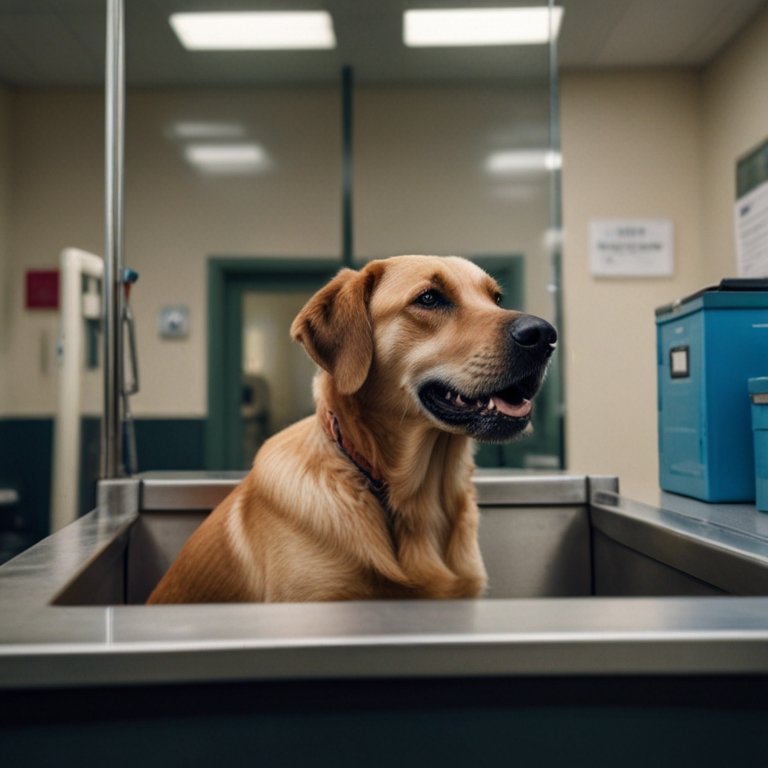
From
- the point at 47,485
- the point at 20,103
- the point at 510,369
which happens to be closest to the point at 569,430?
the point at 47,485

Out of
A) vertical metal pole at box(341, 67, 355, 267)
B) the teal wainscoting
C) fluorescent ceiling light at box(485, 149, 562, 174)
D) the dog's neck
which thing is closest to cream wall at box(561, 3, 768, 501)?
fluorescent ceiling light at box(485, 149, 562, 174)

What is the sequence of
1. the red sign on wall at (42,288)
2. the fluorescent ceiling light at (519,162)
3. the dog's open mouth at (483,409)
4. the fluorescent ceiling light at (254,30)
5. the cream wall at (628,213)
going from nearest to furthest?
the dog's open mouth at (483,409) < the fluorescent ceiling light at (254,30) < the cream wall at (628,213) < the fluorescent ceiling light at (519,162) < the red sign on wall at (42,288)

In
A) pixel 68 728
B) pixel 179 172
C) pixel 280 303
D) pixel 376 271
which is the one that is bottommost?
pixel 68 728

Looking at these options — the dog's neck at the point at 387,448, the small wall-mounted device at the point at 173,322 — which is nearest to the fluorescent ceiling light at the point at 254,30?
the small wall-mounted device at the point at 173,322

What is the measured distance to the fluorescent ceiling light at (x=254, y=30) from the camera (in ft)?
12.3

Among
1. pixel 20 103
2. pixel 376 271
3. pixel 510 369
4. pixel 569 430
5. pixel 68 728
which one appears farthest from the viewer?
pixel 20 103

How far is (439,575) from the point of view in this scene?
934 millimetres

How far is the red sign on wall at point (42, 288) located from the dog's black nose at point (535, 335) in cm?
403

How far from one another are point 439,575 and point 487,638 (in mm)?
553

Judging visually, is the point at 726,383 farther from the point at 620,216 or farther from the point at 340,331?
the point at 620,216

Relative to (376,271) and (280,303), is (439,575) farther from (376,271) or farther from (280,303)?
(280,303)

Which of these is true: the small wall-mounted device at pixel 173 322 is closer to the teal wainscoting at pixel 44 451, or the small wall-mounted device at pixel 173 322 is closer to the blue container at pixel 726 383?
the teal wainscoting at pixel 44 451

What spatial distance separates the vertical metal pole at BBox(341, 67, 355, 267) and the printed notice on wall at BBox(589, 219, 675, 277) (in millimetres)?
1396

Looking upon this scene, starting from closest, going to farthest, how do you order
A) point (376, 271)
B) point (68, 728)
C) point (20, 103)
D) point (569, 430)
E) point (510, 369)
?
point (68, 728)
point (510, 369)
point (376, 271)
point (569, 430)
point (20, 103)
